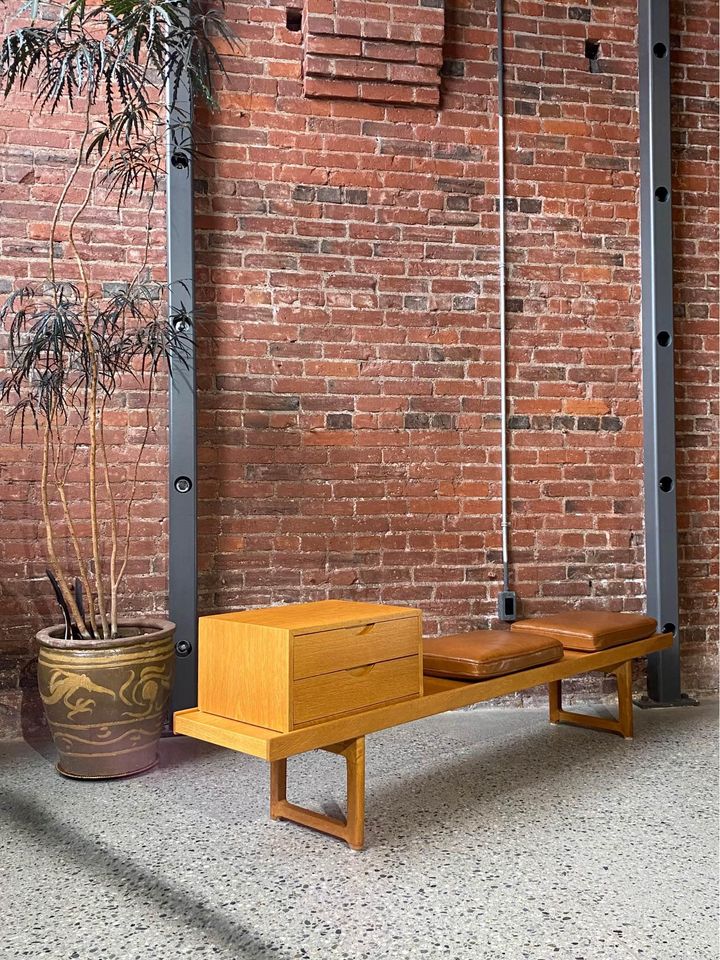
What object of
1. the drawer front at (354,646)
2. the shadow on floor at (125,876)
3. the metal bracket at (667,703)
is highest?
the drawer front at (354,646)

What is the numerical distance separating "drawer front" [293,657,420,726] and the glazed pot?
37.2 inches

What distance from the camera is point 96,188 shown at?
3.75 m

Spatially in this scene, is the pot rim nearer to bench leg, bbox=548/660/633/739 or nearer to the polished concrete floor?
the polished concrete floor

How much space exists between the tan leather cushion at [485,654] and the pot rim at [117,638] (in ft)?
3.20

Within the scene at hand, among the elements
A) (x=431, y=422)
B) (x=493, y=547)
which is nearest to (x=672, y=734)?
(x=493, y=547)

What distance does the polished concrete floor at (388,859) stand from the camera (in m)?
2.01

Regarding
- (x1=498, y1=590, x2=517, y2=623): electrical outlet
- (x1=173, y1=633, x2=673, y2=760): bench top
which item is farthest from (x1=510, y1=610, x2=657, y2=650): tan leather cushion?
(x1=498, y1=590, x2=517, y2=623): electrical outlet

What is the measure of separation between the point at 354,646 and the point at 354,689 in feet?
0.41

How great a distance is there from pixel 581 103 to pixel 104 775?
3.62 meters

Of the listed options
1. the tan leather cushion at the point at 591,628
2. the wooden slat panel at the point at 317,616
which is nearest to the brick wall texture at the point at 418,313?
the tan leather cushion at the point at 591,628

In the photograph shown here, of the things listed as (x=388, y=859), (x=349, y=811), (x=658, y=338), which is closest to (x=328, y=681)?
(x=349, y=811)

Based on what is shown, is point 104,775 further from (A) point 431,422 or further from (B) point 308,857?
(A) point 431,422

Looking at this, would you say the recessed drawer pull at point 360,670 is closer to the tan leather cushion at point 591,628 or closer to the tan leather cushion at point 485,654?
the tan leather cushion at point 485,654

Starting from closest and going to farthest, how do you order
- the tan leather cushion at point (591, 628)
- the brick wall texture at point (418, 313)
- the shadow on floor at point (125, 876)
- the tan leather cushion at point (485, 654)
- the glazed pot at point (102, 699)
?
1. the shadow on floor at point (125, 876)
2. the tan leather cushion at point (485, 654)
3. the glazed pot at point (102, 699)
4. the tan leather cushion at point (591, 628)
5. the brick wall texture at point (418, 313)
